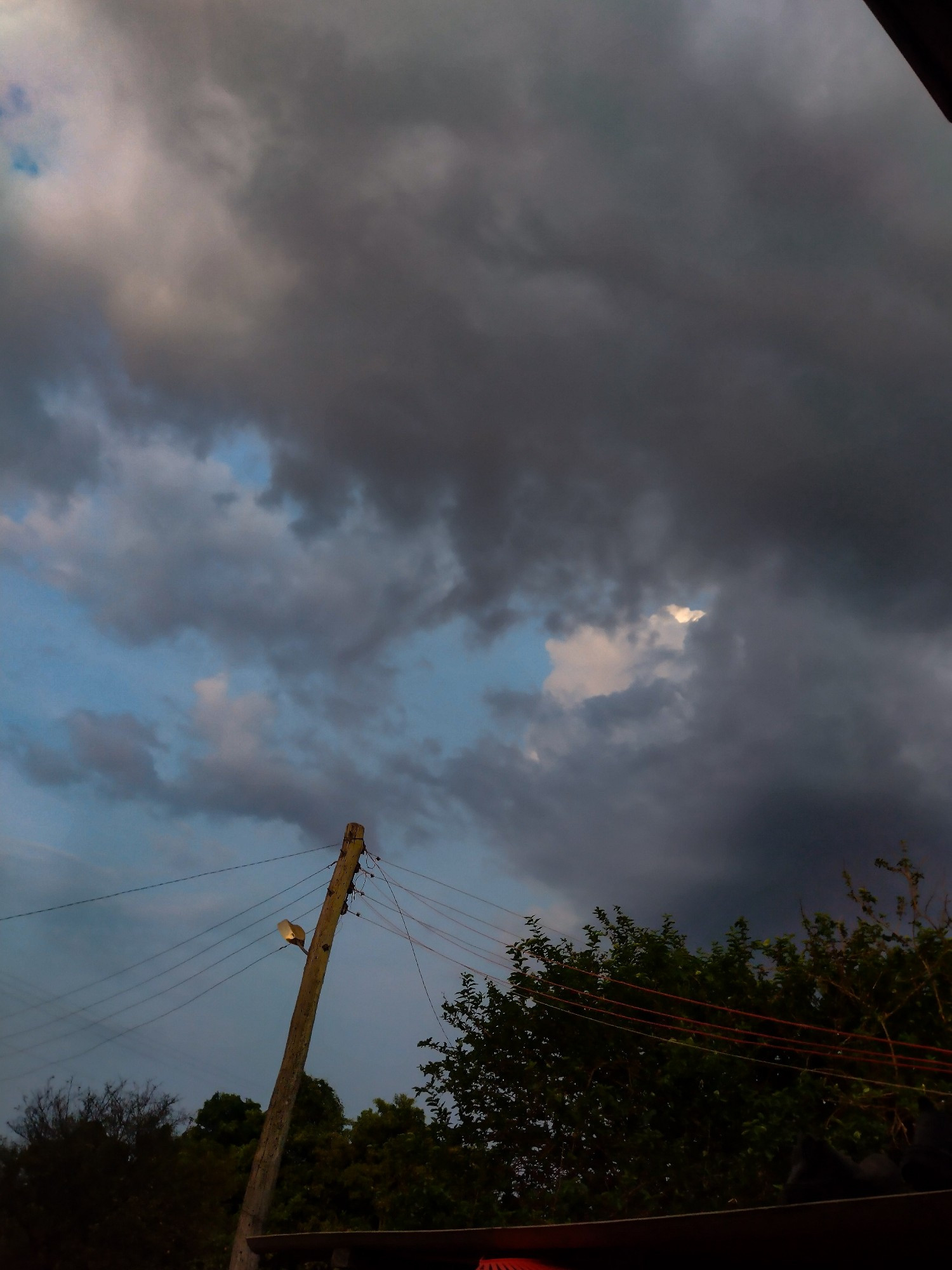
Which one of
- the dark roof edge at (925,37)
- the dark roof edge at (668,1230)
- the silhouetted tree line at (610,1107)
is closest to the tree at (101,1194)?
the silhouetted tree line at (610,1107)

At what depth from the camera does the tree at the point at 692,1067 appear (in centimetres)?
1534

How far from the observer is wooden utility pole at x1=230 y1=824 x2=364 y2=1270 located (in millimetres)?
11242

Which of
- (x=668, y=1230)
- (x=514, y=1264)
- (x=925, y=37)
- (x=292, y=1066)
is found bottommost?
(x=668, y=1230)

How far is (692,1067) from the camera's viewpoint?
55.5 ft

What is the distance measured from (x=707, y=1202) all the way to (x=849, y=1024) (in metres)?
4.21

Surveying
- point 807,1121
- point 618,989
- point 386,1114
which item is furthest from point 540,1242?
point 386,1114

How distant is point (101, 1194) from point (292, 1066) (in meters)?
11.9

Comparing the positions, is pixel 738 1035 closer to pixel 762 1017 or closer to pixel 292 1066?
pixel 762 1017

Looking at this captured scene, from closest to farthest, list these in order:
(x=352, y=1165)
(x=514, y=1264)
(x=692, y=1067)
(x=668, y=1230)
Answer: (x=668, y=1230), (x=514, y=1264), (x=692, y=1067), (x=352, y=1165)

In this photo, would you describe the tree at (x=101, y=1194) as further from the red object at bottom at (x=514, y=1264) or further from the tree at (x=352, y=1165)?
the red object at bottom at (x=514, y=1264)

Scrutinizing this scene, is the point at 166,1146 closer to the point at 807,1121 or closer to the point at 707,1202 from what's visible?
the point at 707,1202

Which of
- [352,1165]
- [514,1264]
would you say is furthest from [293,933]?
[352,1165]

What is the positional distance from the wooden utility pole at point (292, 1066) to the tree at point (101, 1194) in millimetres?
10624

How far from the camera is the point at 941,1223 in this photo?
374 centimetres
